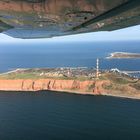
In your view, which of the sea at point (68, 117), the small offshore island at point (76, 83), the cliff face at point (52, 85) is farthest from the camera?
the cliff face at point (52, 85)

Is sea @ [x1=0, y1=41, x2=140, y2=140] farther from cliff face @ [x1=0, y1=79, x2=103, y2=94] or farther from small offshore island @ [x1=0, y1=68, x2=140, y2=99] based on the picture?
cliff face @ [x1=0, y1=79, x2=103, y2=94]

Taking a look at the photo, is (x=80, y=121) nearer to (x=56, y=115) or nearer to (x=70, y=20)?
(x=56, y=115)

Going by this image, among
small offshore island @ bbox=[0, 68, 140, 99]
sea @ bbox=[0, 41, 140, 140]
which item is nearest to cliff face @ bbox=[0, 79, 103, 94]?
small offshore island @ bbox=[0, 68, 140, 99]

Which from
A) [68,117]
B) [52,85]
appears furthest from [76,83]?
[68,117]

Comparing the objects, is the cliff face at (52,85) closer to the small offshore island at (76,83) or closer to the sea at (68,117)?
the small offshore island at (76,83)

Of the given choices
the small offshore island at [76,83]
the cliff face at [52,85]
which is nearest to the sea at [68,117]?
the small offshore island at [76,83]

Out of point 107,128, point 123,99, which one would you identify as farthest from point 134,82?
point 107,128

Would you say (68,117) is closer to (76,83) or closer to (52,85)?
(76,83)
